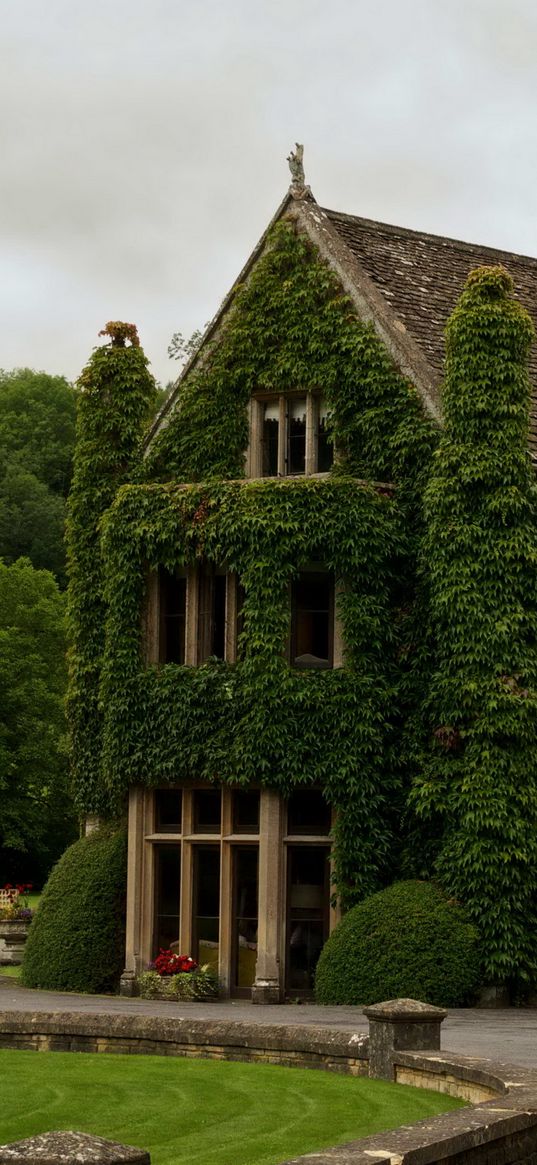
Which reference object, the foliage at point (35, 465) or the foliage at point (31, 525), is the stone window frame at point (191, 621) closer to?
the foliage at point (35, 465)

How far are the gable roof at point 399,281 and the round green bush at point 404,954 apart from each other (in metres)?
7.16

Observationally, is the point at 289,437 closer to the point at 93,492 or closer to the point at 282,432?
the point at 282,432

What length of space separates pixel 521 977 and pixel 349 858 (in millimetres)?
2972

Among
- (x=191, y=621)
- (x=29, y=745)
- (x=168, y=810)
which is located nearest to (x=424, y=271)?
(x=191, y=621)

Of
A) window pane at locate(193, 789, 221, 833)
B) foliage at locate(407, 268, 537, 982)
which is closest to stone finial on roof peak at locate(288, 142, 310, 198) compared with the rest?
foliage at locate(407, 268, 537, 982)

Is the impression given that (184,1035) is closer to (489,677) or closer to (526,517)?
(489,677)

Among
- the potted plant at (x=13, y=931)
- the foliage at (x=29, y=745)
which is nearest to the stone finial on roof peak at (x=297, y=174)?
the potted plant at (x=13, y=931)

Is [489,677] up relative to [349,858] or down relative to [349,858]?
up

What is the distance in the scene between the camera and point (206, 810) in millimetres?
28078

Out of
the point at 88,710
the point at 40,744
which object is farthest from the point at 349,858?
the point at 40,744

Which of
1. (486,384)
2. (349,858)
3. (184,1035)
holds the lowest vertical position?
(184,1035)

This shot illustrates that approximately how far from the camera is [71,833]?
6169cm

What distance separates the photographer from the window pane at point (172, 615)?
28.9m

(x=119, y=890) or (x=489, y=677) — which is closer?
(x=489, y=677)
